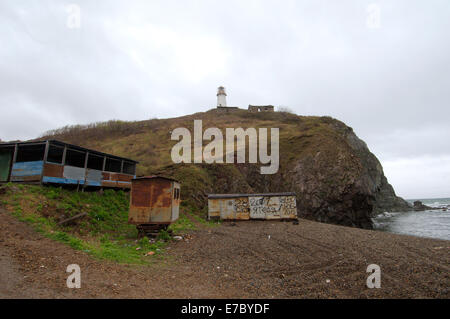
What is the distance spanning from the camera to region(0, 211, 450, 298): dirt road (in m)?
6.07

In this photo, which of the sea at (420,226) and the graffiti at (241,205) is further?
the sea at (420,226)

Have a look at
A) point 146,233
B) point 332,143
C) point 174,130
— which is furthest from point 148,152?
point 332,143

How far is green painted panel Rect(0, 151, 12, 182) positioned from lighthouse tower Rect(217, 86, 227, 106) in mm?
55042

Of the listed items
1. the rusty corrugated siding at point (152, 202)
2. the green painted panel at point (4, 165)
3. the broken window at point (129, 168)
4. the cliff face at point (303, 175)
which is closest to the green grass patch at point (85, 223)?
the rusty corrugated siding at point (152, 202)

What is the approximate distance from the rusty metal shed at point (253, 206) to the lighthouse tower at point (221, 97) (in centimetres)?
5109

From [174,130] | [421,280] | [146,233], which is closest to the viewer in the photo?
[421,280]

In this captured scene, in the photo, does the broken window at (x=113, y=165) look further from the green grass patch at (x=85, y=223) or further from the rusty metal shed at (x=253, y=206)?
the rusty metal shed at (x=253, y=206)

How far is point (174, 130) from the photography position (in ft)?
166

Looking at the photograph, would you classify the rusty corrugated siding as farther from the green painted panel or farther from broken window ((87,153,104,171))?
broken window ((87,153,104,171))

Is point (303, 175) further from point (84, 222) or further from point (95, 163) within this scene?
point (84, 222)

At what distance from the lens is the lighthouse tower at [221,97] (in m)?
68.2

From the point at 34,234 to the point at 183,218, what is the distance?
1091 centimetres
